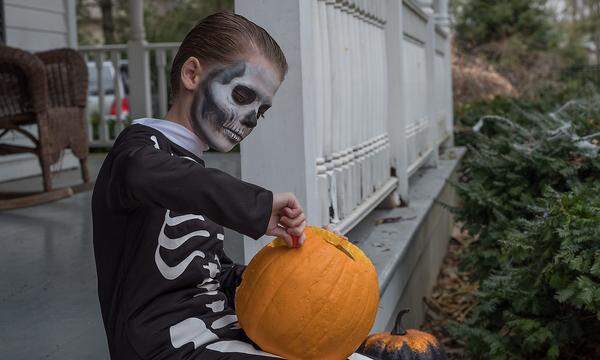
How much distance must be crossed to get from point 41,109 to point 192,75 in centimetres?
411

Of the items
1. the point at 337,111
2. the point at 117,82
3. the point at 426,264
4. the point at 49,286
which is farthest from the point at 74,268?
the point at 117,82

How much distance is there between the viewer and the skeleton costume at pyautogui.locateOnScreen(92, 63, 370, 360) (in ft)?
5.41

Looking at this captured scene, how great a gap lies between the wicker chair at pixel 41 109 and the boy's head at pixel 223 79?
384 centimetres

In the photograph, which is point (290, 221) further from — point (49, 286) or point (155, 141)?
point (49, 286)

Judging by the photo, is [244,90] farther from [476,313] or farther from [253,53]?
[476,313]

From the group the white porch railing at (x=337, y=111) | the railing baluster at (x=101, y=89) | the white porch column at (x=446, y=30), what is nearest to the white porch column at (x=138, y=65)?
the railing baluster at (x=101, y=89)

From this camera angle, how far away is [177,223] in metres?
1.86

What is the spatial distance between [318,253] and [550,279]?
1314 mm

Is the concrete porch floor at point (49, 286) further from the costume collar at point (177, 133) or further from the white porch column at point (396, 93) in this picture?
the white porch column at point (396, 93)

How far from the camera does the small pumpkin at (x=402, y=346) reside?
267cm

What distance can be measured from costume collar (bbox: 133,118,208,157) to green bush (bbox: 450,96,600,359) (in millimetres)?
1386

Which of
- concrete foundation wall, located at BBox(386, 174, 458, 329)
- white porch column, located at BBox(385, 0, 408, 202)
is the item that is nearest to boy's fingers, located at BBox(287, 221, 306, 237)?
concrete foundation wall, located at BBox(386, 174, 458, 329)

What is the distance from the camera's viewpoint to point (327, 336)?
6.08 ft

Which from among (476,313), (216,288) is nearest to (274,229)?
(216,288)
